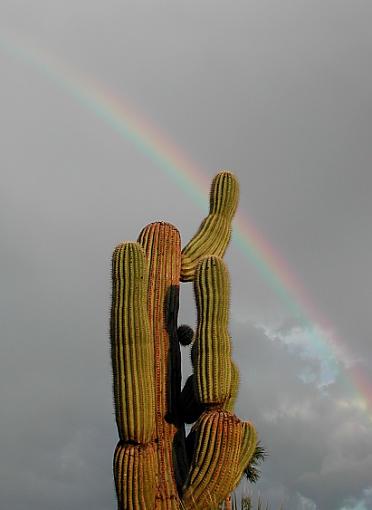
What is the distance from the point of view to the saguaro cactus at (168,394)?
908 centimetres

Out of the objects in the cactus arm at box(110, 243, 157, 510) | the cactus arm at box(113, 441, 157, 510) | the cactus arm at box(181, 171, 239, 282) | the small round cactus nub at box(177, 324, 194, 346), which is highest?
the cactus arm at box(181, 171, 239, 282)

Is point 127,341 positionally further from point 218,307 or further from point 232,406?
point 232,406

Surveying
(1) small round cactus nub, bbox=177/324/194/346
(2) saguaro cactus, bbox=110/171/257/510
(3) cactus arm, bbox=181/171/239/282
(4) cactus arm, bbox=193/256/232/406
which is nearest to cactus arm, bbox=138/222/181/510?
(2) saguaro cactus, bbox=110/171/257/510

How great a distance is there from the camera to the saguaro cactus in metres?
9.08

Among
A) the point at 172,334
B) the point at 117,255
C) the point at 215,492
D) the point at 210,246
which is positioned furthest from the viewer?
the point at 210,246

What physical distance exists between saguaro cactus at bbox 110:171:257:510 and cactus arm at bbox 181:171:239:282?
815 millimetres

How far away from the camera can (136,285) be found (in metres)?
9.44

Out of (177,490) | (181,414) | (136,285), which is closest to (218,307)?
(136,285)

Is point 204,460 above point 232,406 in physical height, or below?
below

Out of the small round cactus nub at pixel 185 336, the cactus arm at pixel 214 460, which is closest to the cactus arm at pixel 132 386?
the cactus arm at pixel 214 460

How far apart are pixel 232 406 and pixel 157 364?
4.23ft

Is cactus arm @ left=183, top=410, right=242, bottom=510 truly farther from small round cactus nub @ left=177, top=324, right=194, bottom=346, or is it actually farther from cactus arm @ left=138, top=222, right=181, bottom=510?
small round cactus nub @ left=177, top=324, right=194, bottom=346

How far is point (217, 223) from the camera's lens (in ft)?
37.9

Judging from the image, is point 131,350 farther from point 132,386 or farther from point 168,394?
point 168,394
